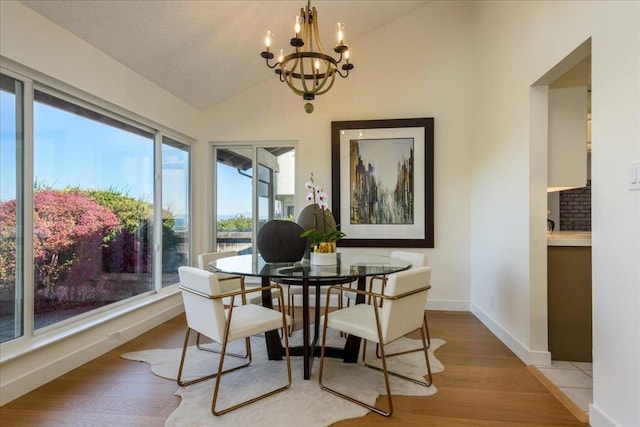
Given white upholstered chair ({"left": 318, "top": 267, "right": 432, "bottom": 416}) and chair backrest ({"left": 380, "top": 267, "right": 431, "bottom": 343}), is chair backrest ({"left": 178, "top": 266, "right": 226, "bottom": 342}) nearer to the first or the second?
white upholstered chair ({"left": 318, "top": 267, "right": 432, "bottom": 416})

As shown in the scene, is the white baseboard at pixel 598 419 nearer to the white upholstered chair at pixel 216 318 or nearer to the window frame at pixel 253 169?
the white upholstered chair at pixel 216 318

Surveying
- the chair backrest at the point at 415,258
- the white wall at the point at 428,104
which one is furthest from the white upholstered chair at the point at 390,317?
the white wall at the point at 428,104

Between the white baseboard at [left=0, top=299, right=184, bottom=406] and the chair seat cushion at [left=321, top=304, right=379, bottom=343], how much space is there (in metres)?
1.88

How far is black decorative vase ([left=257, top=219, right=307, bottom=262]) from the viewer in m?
2.62

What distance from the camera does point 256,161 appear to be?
454cm

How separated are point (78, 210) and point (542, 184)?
143 inches

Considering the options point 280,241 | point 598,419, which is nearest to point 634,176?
point 598,419

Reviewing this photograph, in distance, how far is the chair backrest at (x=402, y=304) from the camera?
77.8 inches

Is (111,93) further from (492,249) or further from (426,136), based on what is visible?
(492,249)

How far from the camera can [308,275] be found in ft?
7.23

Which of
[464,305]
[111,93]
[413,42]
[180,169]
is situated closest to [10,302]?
[111,93]

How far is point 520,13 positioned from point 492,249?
210 centimetres

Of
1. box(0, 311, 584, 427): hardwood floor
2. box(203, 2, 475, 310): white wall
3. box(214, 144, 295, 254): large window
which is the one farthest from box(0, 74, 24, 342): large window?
box(203, 2, 475, 310): white wall

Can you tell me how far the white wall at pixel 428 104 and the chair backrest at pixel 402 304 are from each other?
2113mm
